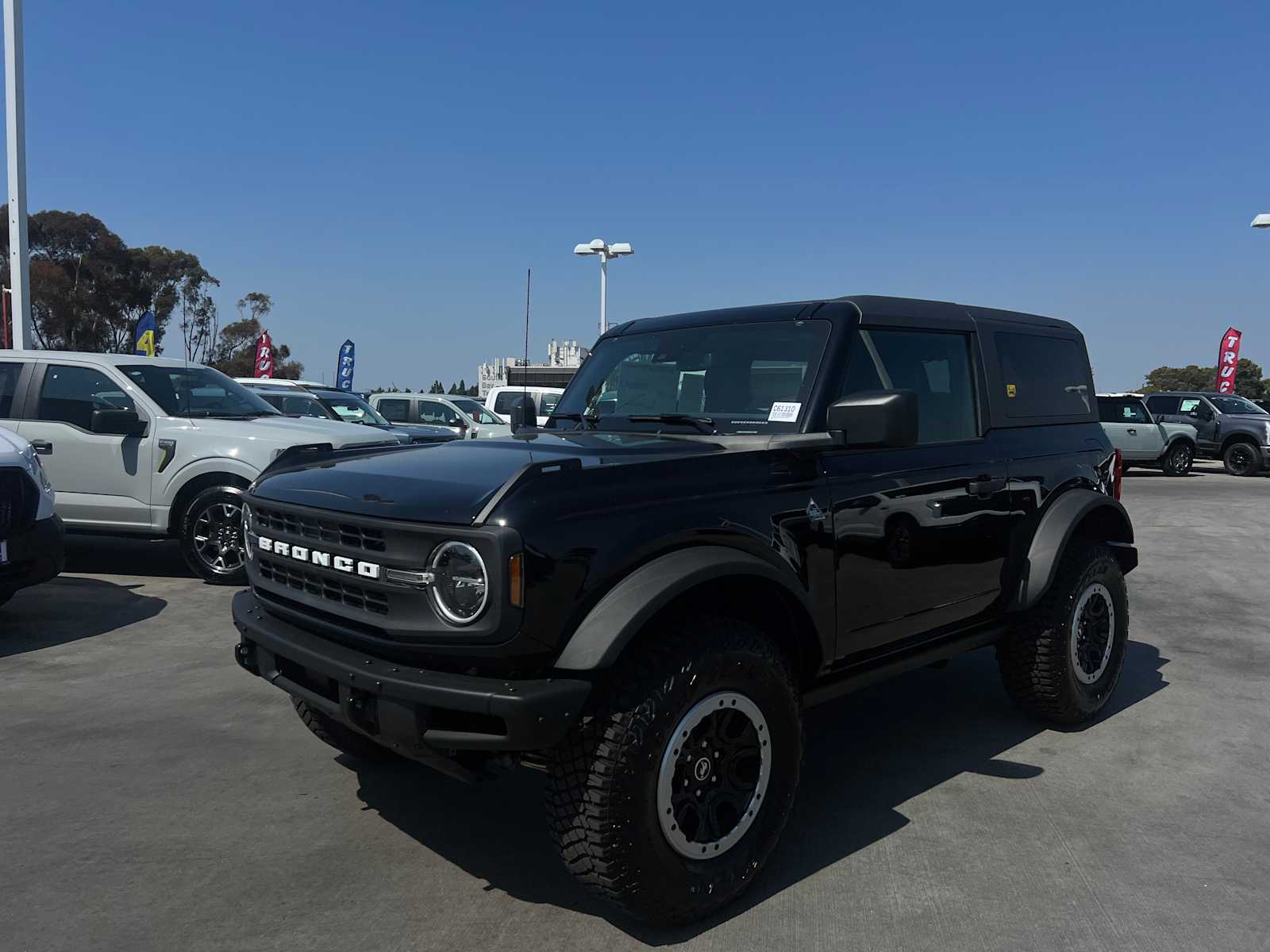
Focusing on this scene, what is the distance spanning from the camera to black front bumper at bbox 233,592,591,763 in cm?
258

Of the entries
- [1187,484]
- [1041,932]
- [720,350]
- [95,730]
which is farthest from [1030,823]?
[1187,484]

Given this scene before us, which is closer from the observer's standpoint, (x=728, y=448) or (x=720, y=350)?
(x=728, y=448)

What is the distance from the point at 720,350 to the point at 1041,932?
7.90 feet

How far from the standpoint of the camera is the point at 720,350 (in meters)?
4.12

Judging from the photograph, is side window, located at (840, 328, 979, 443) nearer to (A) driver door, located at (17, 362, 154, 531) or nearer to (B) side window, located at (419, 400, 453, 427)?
(A) driver door, located at (17, 362, 154, 531)

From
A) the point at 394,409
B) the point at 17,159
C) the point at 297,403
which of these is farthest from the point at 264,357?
the point at 297,403

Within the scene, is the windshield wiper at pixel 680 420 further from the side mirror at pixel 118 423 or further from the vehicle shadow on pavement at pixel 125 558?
the vehicle shadow on pavement at pixel 125 558

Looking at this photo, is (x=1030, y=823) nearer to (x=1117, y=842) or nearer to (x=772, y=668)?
(x=1117, y=842)

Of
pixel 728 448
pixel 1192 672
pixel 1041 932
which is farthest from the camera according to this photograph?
pixel 1192 672

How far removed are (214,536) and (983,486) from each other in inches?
246

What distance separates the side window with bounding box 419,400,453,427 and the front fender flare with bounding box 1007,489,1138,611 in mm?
13473

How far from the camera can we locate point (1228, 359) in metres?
38.2

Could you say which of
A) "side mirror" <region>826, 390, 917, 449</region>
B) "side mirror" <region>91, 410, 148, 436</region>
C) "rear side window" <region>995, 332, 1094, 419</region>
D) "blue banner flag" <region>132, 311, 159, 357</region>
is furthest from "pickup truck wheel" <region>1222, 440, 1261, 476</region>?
"blue banner flag" <region>132, 311, 159, 357</region>

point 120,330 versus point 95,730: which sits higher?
point 120,330
